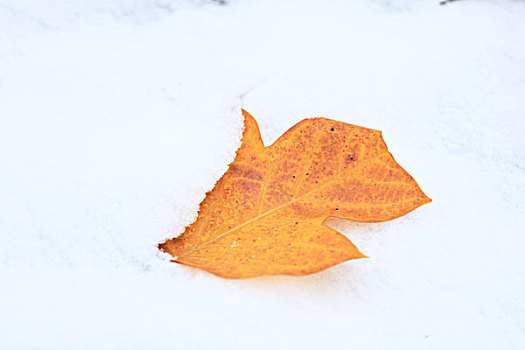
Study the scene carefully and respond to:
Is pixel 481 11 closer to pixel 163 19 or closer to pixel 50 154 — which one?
pixel 163 19

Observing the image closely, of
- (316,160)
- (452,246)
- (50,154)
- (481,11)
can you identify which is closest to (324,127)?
(316,160)

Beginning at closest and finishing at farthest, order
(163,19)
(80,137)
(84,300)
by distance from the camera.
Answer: (84,300)
(80,137)
(163,19)

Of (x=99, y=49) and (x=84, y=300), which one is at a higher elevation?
(x=99, y=49)
